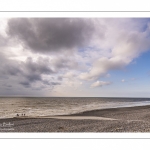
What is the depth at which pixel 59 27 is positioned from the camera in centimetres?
737

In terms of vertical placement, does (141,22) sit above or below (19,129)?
above

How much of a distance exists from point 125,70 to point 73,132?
324 centimetres

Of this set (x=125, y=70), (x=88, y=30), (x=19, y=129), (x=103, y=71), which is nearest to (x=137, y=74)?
(x=125, y=70)

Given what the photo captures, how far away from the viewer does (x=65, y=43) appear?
26.0ft

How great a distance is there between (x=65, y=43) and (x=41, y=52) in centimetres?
107

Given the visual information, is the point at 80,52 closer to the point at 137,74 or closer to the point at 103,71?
the point at 103,71

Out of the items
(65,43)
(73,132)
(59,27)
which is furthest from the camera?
(65,43)

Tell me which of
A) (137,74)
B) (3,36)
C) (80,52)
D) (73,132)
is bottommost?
(73,132)
